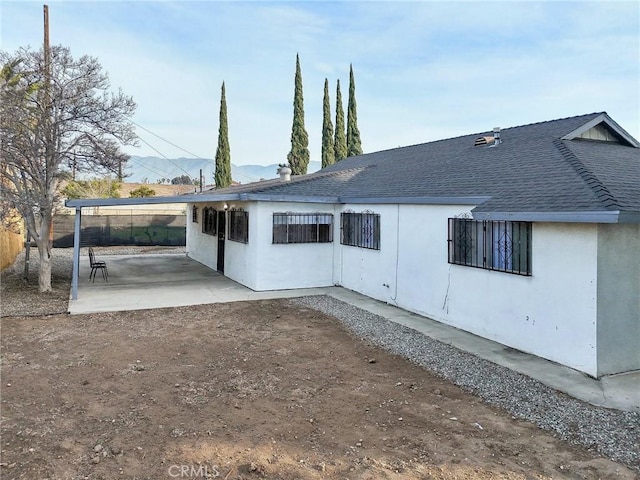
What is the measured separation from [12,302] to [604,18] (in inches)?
577

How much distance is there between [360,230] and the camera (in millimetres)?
11234

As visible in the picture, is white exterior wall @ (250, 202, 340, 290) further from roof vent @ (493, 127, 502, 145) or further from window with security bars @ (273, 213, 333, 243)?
roof vent @ (493, 127, 502, 145)

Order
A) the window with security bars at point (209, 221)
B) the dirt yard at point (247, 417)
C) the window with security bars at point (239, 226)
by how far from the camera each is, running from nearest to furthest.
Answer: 1. the dirt yard at point (247, 417)
2. the window with security bars at point (239, 226)
3. the window with security bars at point (209, 221)

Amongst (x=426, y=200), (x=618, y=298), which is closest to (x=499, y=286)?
(x=618, y=298)

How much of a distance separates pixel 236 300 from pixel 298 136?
21117mm

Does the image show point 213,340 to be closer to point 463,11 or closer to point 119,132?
point 119,132

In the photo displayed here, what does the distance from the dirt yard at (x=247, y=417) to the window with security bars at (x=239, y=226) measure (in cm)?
511

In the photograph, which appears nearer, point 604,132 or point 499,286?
point 499,286

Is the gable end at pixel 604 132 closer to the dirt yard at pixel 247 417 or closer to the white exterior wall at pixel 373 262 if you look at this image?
the white exterior wall at pixel 373 262

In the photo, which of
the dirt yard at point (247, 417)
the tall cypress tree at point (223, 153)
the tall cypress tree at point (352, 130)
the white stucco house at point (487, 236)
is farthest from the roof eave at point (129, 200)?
the tall cypress tree at point (223, 153)

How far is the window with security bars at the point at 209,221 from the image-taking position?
50.5 feet

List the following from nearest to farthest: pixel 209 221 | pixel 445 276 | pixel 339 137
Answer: pixel 445 276 < pixel 209 221 < pixel 339 137

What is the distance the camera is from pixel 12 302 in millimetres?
9617

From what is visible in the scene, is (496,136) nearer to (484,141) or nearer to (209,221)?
(484,141)
